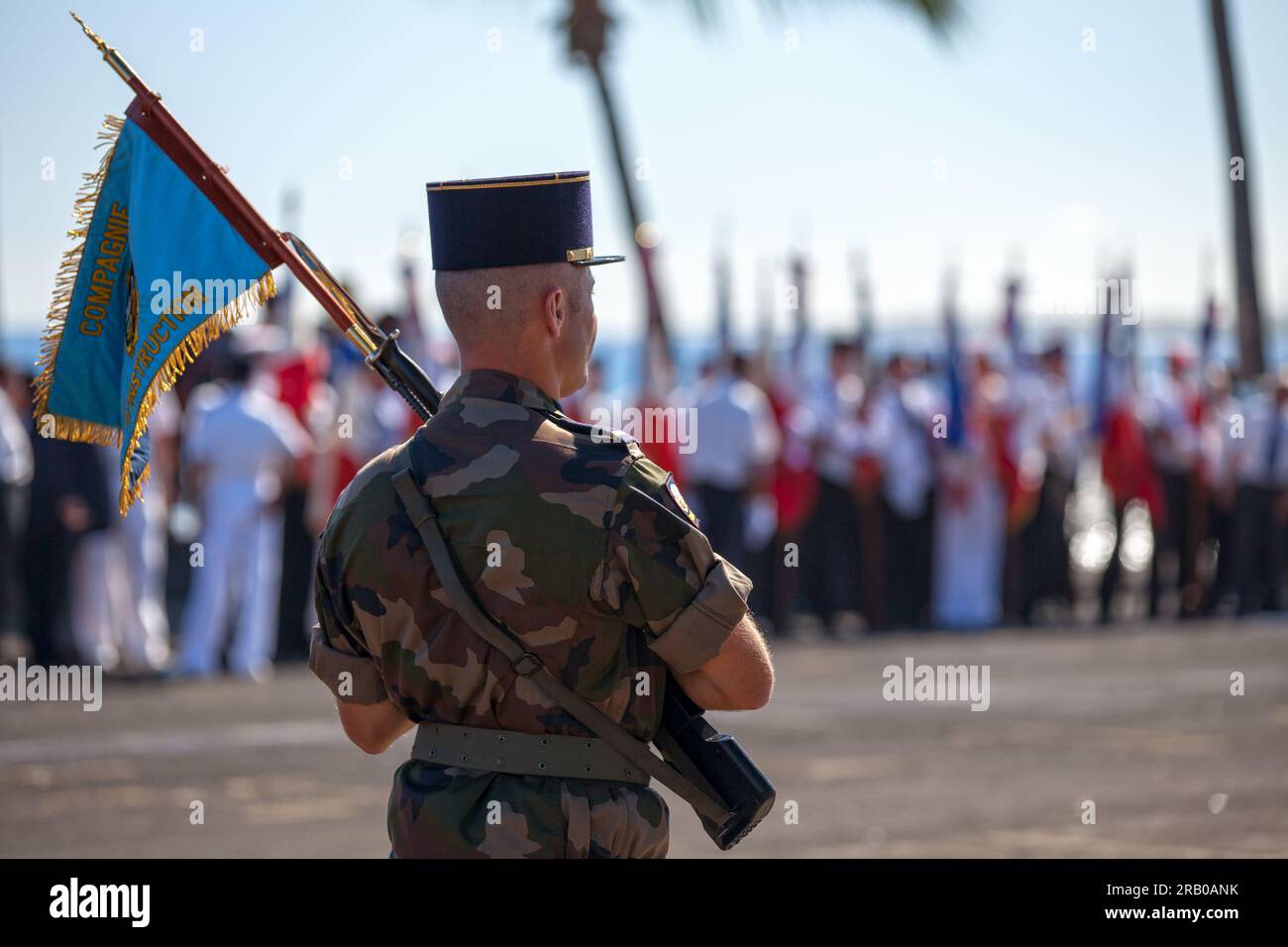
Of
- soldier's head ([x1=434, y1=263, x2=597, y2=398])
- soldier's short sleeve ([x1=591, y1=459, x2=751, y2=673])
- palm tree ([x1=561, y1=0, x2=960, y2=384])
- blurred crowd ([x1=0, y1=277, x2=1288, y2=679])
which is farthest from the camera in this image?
palm tree ([x1=561, y1=0, x2=960, y2=384])

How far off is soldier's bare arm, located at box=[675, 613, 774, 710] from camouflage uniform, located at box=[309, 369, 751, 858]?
0.17ft

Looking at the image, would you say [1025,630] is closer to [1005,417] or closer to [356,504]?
[1005,417]

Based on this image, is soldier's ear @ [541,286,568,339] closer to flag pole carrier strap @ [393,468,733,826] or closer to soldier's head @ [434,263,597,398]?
soldier's head @ [434,263,597,398]

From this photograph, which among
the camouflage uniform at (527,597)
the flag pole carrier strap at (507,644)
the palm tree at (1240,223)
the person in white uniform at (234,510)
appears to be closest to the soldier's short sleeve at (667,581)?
the camouflage uniform at (527,597)

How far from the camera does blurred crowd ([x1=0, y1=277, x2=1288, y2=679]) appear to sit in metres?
14.6

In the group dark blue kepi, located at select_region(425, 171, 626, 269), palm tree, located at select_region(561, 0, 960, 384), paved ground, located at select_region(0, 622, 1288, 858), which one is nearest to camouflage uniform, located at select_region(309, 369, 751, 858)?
dark blue kepi, located at select_region(425, 171, 626, 269)

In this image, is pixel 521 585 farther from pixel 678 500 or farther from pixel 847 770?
pixel 847 770

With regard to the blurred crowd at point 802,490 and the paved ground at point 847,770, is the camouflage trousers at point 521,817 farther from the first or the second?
the blurred crowd at point 802,490

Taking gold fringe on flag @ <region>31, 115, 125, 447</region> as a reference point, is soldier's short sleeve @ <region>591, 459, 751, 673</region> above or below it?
below

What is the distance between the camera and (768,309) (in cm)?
2128

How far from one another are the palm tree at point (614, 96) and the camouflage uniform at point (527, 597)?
1425 centimetres

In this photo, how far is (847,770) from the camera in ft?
35.3

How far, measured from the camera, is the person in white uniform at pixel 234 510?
47.4 ft
